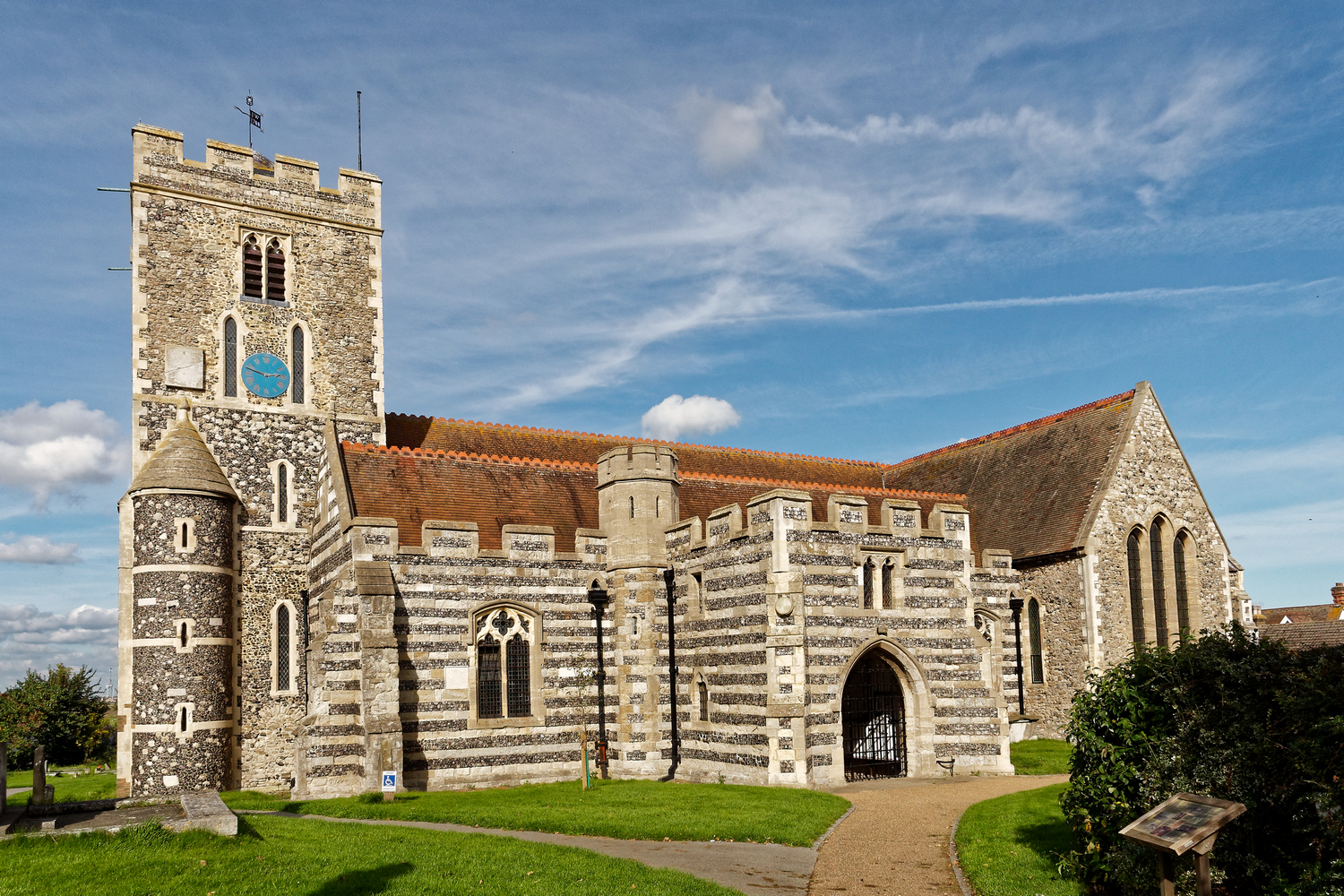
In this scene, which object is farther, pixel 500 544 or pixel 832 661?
pixel 500 544

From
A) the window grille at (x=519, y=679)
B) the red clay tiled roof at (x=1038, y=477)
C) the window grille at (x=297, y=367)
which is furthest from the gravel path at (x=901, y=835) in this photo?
the window grille at (x=297, y=367)

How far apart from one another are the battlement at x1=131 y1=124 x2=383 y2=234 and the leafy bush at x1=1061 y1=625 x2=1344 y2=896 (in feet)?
79.0

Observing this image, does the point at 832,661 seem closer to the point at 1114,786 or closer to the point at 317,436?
the point at 1114,786

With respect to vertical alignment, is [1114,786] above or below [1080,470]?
below

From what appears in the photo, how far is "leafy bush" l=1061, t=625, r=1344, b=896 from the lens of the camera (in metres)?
8.45

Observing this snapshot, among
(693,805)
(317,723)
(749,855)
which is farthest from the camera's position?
(317,723)

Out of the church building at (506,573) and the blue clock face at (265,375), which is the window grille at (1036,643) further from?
the blue clock face at (265,375)

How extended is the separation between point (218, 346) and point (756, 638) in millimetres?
16210

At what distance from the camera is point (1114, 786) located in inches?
399

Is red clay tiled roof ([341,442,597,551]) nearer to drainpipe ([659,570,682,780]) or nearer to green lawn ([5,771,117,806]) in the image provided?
drainpipe ([659,570,682,780])

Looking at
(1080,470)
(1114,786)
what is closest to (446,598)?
(1114,786)

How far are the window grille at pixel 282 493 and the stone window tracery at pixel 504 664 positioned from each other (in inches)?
288

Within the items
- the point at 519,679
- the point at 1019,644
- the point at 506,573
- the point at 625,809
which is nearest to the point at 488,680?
the point at 519,679

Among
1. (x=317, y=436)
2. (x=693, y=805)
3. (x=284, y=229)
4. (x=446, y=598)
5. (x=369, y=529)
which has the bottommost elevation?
(x=693, y=805)
